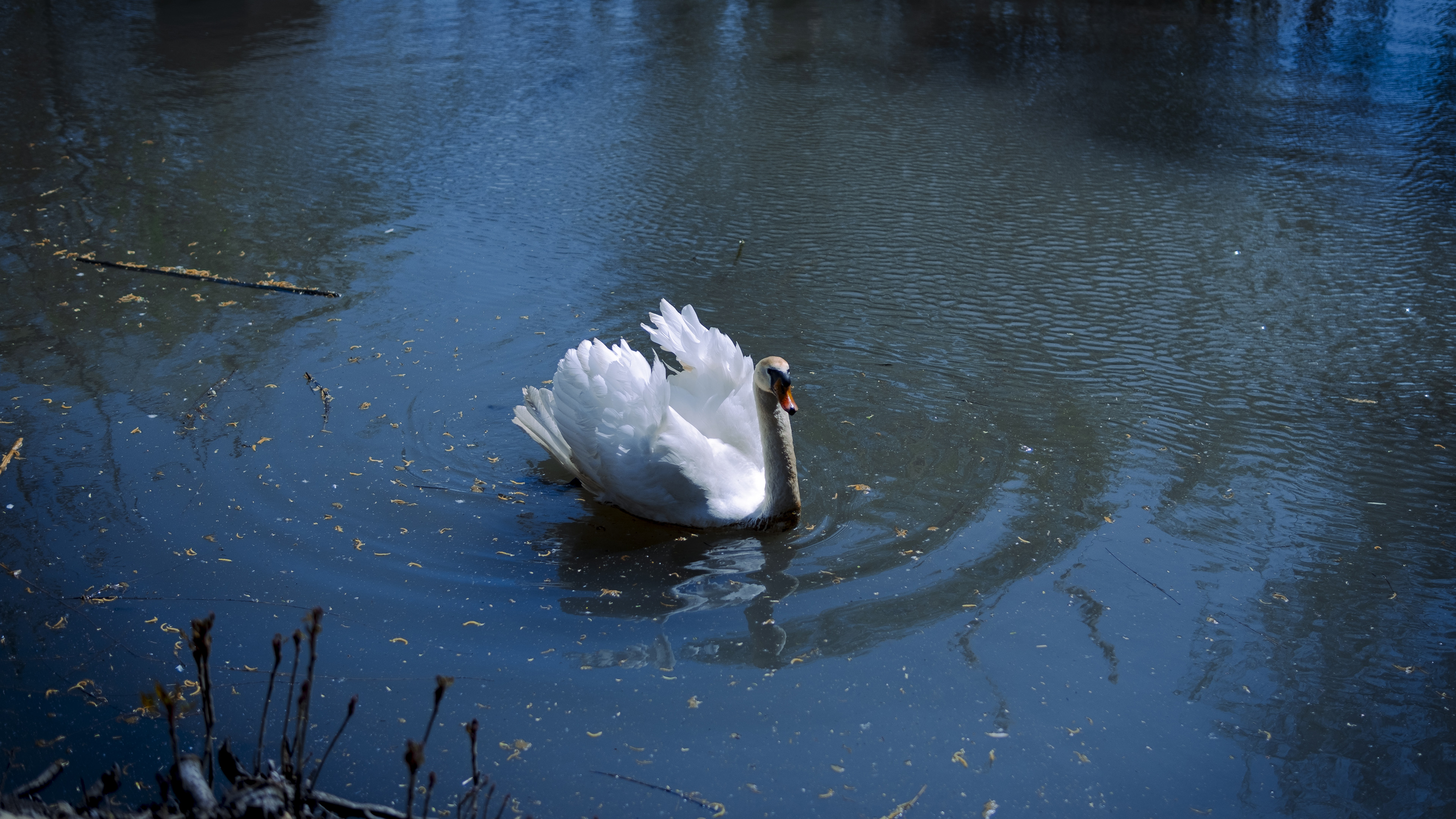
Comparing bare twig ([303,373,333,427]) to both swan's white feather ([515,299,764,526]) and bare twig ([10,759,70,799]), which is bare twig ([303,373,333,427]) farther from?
bare twig ([10,759,70,799])

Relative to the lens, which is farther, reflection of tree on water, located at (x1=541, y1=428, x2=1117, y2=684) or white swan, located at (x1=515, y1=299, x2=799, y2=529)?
white swan, located at (x1=515, y1=299, x2=799, y2=529)

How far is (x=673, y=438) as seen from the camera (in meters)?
3.97

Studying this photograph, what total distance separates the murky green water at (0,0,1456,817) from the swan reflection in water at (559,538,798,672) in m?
0.02

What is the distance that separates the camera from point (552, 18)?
11.9 metres

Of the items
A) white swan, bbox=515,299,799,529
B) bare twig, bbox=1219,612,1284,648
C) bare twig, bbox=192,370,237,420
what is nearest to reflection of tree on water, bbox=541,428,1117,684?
white swan, bbox=515,299,799,529

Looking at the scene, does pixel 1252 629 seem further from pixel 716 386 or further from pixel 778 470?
pixel 716 386

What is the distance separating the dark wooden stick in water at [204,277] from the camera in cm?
576

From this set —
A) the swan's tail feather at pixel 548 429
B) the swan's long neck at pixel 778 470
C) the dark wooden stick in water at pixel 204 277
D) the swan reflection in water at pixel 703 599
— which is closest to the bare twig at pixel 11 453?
the dark wooden stick in water at pixel 204 277

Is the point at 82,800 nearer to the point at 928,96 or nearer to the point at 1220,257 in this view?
the point at 1220,257

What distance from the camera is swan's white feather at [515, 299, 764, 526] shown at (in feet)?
13.0

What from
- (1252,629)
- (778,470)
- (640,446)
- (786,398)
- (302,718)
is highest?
(302,718)

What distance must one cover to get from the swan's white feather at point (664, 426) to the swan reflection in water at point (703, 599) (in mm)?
179

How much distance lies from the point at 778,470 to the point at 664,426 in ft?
1.50

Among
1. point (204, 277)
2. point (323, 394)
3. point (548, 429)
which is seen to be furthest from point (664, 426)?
point (204, 277)
